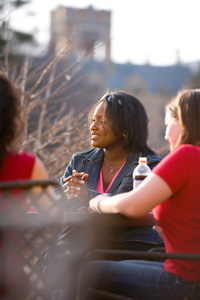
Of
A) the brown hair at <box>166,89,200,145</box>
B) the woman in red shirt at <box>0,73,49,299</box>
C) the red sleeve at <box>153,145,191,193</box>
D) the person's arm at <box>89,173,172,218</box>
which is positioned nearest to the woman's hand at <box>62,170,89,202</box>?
the person's arm at <box>89,173,172,218</box>

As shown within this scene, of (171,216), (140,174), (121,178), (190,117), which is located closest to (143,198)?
(171,216)

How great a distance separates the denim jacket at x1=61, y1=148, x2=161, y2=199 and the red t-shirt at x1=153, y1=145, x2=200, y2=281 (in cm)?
114

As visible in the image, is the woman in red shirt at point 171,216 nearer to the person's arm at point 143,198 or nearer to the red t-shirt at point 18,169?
the person's arm at point 143,198

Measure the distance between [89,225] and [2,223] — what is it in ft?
2.40

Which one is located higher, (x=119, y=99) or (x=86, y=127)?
(x=119, y=99)

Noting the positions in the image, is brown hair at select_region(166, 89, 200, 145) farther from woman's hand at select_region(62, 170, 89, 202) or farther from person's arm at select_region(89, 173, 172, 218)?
woman's hand at select_region(62, 170, 89, 202)

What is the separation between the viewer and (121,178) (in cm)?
367

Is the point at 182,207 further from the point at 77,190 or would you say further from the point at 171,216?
the point at 77,190

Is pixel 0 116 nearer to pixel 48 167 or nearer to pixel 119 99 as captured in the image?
pixel 119 99

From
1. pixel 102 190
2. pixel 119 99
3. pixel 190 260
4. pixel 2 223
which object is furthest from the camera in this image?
pixel 119 99

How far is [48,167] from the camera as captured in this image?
5.71m

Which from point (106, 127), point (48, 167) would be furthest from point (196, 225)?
point (48, 167)

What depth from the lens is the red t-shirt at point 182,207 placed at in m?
2.35

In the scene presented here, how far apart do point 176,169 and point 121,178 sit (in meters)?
1.34
